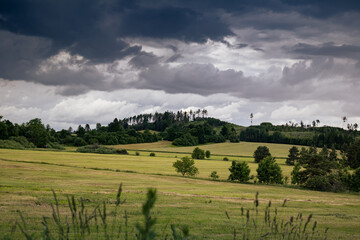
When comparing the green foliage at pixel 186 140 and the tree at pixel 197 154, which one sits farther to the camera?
the green foliage at pixel 186 140

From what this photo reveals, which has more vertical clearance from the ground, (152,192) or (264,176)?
(152,192)

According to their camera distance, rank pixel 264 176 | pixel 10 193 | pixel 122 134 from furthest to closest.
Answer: pixel 122 134
pixel 264 176
pixel 10 193

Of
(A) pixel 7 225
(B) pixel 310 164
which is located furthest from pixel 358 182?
(A) pixel 7 225

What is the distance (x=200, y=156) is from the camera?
114 m

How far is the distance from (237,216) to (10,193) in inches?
741

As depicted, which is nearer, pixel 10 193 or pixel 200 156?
pixel 10 193

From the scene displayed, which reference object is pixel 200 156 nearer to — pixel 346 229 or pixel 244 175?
pixel 244 175

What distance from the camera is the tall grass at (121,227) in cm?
369

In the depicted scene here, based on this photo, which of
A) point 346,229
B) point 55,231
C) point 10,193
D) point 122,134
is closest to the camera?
point 55,231

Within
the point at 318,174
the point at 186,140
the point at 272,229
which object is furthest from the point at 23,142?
the point at 272,229

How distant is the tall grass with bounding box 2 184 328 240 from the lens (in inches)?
145

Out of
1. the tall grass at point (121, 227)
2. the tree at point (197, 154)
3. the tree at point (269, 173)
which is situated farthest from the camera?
the tree at point (197, 154)

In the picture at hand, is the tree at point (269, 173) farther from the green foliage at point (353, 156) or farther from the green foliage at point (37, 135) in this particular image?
the green foliage at point (37, 135)

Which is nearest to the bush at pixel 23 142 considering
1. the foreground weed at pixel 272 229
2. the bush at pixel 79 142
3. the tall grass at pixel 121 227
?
the bush at pixel 79 142
